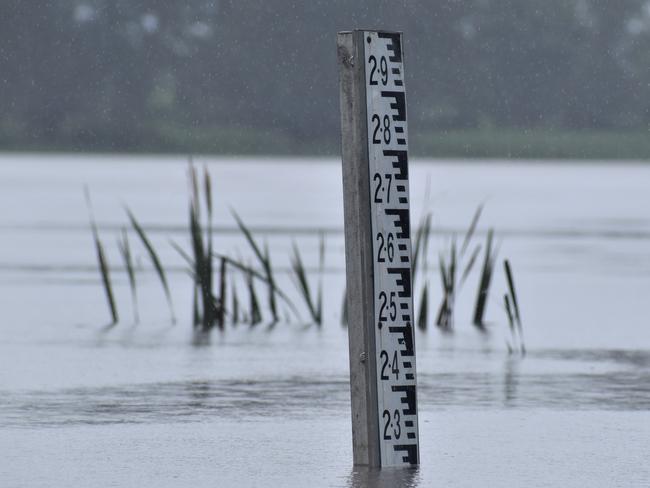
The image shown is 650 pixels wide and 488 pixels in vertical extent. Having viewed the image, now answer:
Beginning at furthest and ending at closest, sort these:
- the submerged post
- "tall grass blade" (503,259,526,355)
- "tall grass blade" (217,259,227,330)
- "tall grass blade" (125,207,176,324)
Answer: "tall grass blade" (217,259,227,330) < "tall grass blade" (125,207,176,324) < "tall grass blade" (503,259,526,355) < the submerged post

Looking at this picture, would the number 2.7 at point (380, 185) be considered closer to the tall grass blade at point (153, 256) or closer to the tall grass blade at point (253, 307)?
the tall grass blade at point (153, 256)

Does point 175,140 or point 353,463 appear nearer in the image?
point 353,463

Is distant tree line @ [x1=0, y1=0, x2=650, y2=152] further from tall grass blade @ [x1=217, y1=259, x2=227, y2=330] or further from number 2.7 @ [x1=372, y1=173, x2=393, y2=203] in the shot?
number 2.7 @ [x1=372, y1=173, x2=393, y2=203]

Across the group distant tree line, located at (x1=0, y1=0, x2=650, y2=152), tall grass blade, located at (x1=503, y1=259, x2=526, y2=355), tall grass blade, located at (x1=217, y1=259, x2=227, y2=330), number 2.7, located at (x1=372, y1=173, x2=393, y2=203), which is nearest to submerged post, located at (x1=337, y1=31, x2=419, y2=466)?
number 2.7, located at (x1=372, y1=173, x2=393, y2=203)

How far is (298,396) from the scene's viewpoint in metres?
8.62

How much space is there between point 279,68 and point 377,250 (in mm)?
94693

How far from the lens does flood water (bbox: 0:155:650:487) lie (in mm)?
6602

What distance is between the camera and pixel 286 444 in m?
7.11

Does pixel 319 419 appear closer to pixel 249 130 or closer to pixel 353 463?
pixel 353 463

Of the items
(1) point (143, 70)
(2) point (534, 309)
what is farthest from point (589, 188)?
(1) point (143, 70)

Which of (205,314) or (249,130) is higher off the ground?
(249,130)

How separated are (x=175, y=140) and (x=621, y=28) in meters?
32.2

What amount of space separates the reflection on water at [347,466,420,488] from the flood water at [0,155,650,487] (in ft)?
0.05

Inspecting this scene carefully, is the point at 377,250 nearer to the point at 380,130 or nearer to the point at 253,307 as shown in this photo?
the point at 380,130
